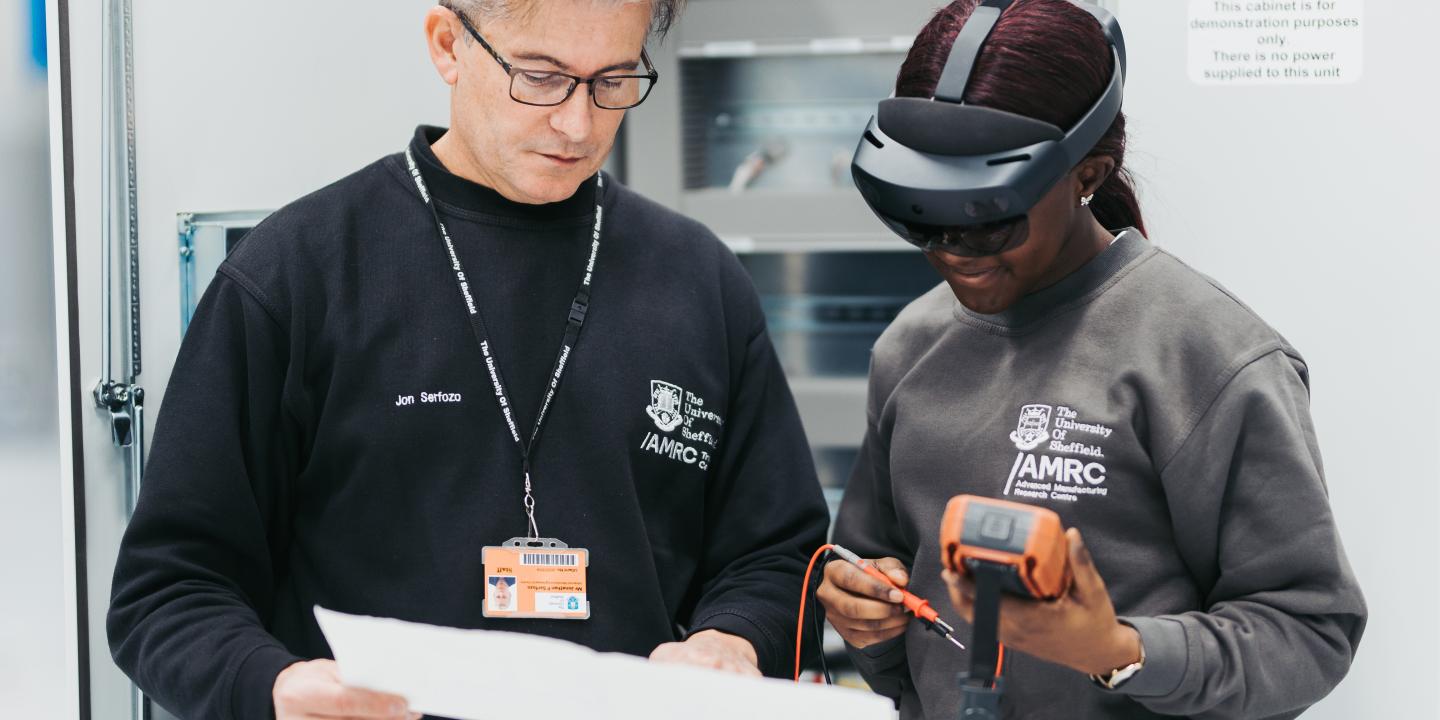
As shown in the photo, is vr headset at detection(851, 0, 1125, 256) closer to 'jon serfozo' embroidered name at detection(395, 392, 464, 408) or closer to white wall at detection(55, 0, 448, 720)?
'jon serfozo' embroidered name at detection(395, 392, 464, 408)

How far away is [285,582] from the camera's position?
1.29 metres

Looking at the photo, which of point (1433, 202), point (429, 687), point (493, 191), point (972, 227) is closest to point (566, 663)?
point (429, 687)

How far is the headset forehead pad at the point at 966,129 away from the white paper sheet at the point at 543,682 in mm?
440

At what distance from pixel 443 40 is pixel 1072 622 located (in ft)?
2.76

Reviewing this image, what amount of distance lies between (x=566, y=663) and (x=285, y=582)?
1.62 ft

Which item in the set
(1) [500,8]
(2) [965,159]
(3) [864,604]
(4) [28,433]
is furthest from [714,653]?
(4) [28,433]

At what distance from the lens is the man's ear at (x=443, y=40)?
4.11ft

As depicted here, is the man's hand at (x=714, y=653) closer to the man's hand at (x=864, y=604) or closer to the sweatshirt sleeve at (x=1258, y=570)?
the man's hand at (x=864, y=604)

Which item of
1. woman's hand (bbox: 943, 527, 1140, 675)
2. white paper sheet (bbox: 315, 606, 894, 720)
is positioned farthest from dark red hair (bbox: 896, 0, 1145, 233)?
white paper sheet (bbox: 315, 606, 894, 720)

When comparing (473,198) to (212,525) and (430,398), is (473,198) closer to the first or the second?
(430,398)

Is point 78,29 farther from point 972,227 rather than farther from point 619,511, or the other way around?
point 972,227

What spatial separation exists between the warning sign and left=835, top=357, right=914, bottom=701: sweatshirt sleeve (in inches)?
20.9

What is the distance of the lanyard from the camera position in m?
1.26

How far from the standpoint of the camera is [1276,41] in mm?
1361
